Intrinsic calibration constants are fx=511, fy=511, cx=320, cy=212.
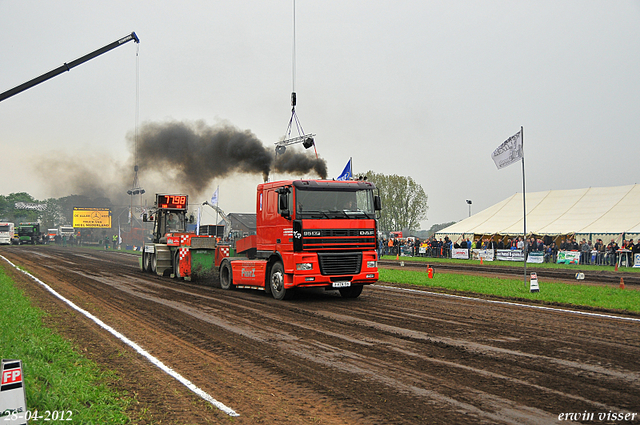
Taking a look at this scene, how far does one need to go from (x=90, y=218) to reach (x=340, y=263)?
71.2 m

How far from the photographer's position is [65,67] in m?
13.7

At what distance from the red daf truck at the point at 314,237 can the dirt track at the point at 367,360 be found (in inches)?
37.5

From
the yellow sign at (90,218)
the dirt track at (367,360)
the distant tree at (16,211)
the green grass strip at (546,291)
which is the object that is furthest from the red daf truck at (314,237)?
the distant tree at (16,211)

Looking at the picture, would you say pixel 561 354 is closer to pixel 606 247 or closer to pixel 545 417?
pixel 545 417

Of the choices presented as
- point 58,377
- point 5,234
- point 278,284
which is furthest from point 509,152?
point 5,234

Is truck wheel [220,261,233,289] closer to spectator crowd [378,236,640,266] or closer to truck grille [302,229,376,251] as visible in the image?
truck grille [302,229,376,251]

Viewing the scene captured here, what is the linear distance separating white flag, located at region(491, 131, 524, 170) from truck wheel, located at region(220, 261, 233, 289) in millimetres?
9622

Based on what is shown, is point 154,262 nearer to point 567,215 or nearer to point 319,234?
point 319,234

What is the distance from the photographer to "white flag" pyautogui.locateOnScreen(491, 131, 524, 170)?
1616cm

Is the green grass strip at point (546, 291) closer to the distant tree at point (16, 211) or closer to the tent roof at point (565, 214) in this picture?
the tent roof at point (565, 214)

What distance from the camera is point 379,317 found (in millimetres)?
10781

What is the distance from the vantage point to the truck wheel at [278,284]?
44.9 ft

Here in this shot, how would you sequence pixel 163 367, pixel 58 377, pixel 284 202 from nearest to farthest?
pixel 58 377 < pixel 163 367 < pixel 284 202

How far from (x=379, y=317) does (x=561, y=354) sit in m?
4.20
